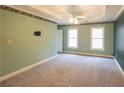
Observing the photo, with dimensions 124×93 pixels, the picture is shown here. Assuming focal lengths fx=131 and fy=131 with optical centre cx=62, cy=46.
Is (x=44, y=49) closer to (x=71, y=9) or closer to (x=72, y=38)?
(x=71, y=9)

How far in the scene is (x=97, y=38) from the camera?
889 cm

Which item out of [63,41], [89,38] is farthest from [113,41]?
[63,41]

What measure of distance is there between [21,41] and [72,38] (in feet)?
18.4

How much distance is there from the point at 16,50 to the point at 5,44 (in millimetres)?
588

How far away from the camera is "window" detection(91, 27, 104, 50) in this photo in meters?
8.71

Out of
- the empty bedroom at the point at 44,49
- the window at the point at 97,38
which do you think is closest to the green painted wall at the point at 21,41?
the empty bedroom at the point at 44,49

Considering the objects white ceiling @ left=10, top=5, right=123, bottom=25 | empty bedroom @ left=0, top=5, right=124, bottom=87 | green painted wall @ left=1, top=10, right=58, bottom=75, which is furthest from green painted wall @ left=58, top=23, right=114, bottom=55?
green painted wall @ left=1, top=10, right=58, bottom=75

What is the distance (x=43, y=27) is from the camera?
6688 mm

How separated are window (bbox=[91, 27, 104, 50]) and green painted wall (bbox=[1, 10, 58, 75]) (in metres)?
3.54

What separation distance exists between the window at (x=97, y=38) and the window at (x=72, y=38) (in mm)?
1332

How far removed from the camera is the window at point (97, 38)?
871 centimetres

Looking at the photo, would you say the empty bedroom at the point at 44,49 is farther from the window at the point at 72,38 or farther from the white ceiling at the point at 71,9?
the window at the point at 72,38
